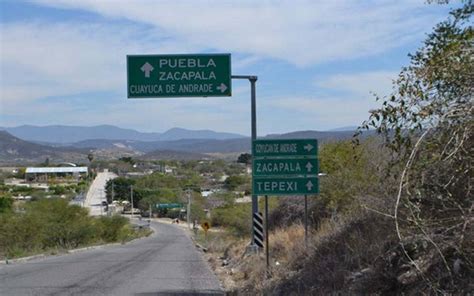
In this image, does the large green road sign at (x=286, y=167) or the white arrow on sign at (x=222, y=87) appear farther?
the white arrow on sign at (x=222, y=87)

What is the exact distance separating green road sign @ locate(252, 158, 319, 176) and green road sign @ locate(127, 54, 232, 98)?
2.85 meters

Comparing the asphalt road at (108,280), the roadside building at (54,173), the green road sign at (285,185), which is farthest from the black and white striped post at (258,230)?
the roadside building at (54,173)

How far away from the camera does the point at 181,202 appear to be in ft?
422

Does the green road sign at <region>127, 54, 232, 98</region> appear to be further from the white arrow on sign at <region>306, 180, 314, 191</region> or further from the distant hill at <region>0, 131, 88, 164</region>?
the distant hill at <region>0, 131, 88, 164</region>

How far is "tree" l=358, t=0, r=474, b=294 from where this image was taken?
7352 mm

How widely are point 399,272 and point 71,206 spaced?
166 feet

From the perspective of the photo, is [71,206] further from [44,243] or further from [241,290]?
[241,290]

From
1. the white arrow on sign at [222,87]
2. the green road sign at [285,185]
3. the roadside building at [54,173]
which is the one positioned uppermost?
the white arrow on sign at [222,87]

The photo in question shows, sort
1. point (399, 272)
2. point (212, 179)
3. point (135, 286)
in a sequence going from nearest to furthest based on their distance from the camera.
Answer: point (399, 272), point (135, 286), point (212, 179)

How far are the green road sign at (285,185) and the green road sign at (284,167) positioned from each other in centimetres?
13

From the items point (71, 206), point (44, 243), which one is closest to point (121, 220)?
point (71, 206)

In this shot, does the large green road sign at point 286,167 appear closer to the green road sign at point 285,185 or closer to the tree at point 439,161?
the green road sign at point 285,185

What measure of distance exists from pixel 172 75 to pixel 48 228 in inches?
1314

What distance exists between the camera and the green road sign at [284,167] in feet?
52.1
